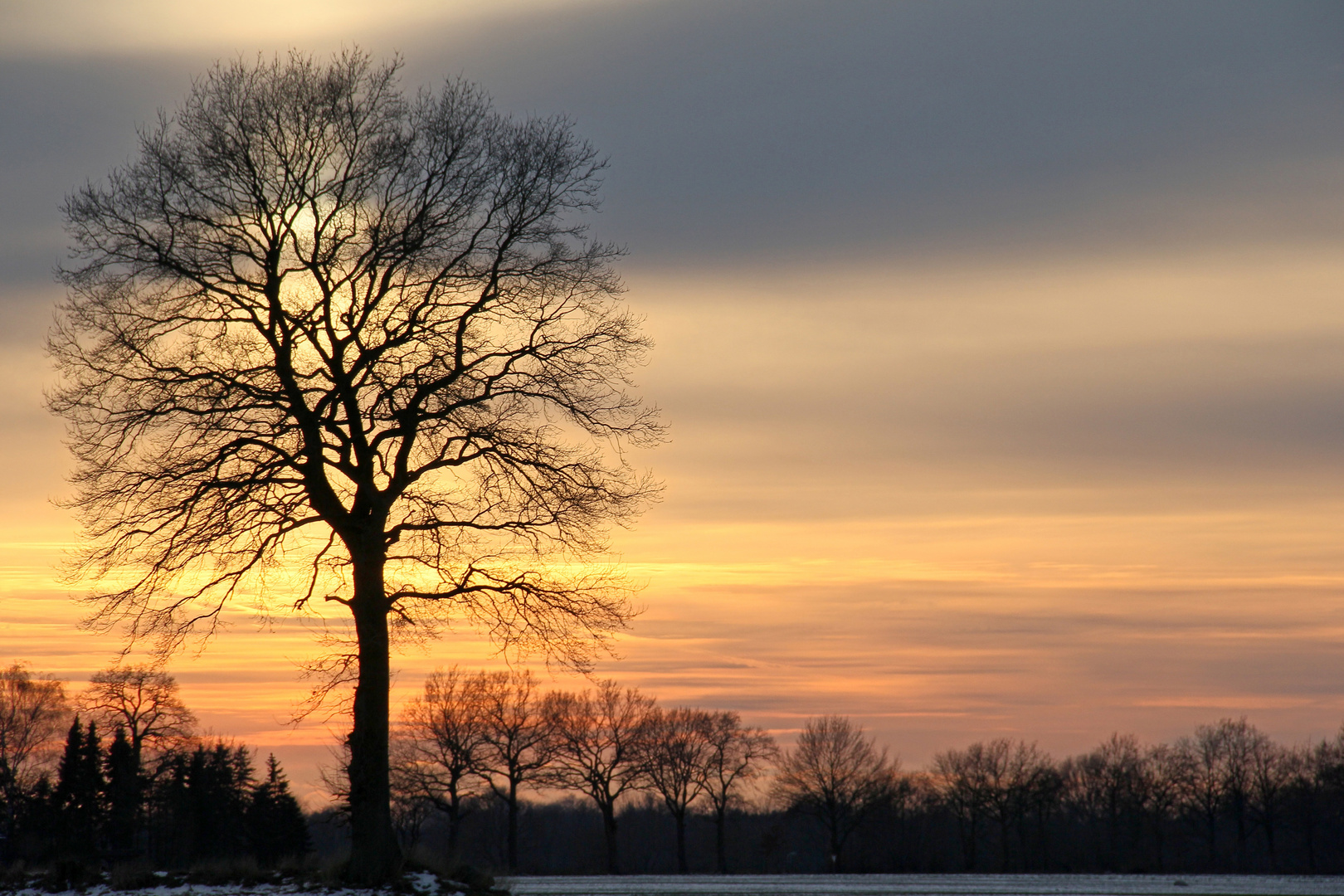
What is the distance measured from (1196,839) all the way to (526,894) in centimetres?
9032

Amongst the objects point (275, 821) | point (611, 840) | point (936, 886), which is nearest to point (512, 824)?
point (611, 840)

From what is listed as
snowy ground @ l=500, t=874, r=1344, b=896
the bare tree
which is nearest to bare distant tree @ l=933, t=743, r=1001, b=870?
the bare tree

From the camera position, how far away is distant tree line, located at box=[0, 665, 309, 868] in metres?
58.8

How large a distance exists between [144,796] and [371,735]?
55383mm

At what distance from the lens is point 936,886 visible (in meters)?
36.5

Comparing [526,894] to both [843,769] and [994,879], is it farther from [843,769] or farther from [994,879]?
[843,769]

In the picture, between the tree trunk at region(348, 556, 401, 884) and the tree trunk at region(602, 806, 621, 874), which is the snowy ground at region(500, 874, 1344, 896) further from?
the tree trunk at region(602, 806, 621, 874)

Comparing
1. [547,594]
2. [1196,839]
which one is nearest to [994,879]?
[547,594]

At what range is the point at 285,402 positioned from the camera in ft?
64.7

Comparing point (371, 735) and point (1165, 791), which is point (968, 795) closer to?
point (1165, 791)

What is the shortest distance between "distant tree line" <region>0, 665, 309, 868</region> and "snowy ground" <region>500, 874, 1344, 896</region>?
22610mm

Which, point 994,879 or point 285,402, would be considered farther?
point 994,879

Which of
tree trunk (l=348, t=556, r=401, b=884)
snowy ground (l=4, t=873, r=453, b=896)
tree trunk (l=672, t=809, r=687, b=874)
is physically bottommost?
tree trunk (l=672, t=809, r=687, b=874)

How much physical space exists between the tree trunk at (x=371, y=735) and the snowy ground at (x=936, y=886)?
865cm
